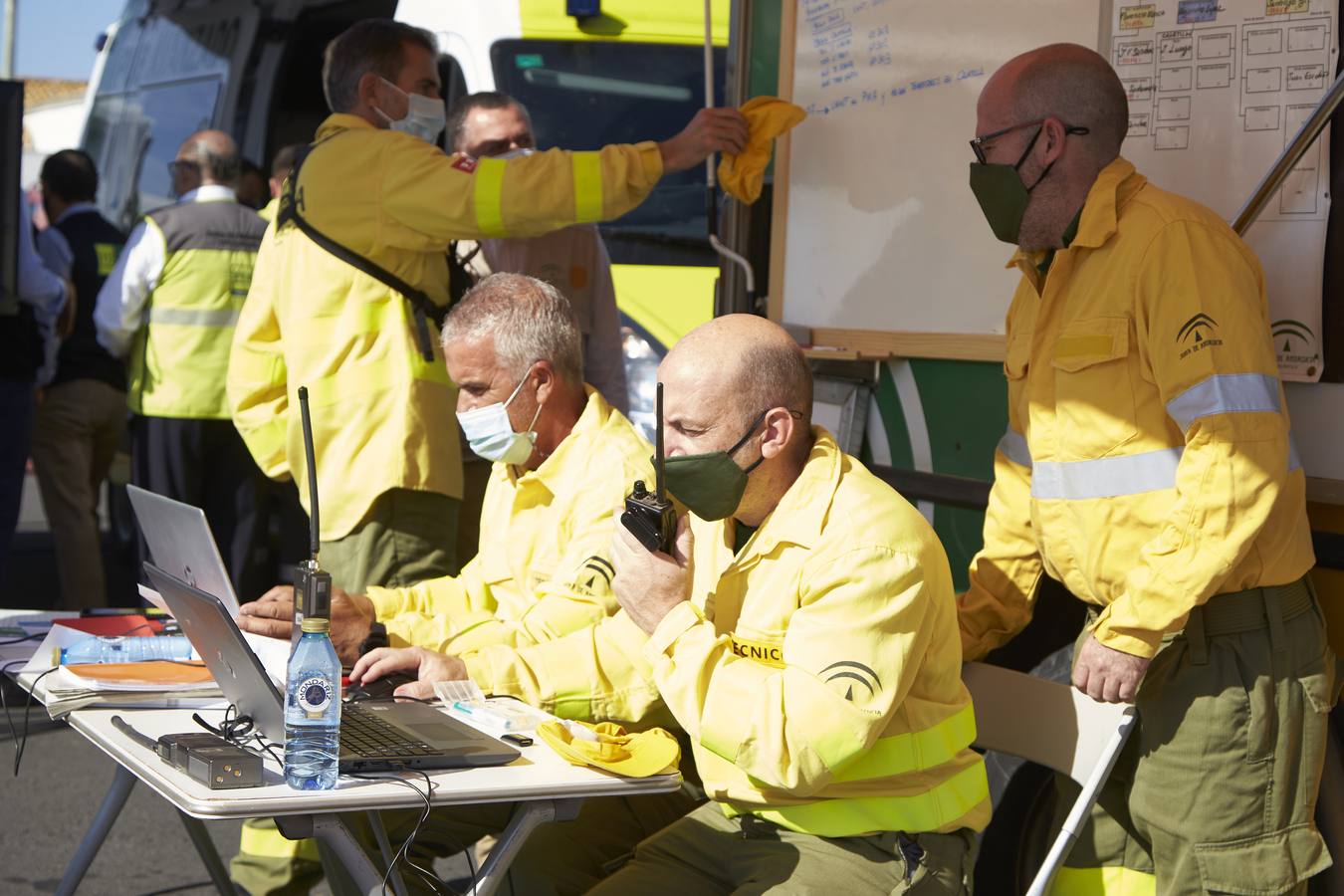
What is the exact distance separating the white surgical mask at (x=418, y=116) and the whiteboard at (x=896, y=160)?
954mm

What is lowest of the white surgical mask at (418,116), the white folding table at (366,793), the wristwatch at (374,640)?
the white folding table at (366,793)

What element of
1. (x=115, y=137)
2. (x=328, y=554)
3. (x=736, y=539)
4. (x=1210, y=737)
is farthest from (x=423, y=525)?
(x=115, y=137)

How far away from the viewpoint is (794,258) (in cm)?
436

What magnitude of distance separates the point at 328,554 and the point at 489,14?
320 cm

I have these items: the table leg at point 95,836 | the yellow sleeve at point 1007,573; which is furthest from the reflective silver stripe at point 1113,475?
the table leg at point 95,836

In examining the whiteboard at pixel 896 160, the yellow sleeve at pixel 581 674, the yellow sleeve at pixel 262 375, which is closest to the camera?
the yellow sleeve at pixel 581 674

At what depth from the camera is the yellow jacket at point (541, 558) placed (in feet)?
10.4

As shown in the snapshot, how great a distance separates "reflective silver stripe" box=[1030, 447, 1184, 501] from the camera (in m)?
2.88

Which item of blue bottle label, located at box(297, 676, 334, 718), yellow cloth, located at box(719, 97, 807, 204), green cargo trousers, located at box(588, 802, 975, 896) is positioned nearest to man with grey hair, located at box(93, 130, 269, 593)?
yellow cloth, located at box(719, 97, 807, 204)

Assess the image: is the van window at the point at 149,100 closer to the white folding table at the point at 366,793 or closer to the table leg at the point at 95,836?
the table leg at the point at 95,836

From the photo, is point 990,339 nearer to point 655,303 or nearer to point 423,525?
point 423,525

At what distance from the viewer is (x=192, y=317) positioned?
610cm

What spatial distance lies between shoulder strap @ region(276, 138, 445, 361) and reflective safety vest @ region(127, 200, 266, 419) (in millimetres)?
1949

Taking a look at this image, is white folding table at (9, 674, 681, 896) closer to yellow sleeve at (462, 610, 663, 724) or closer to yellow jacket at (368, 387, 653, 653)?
yellow sleeve at (462, 610, 663, 724)
